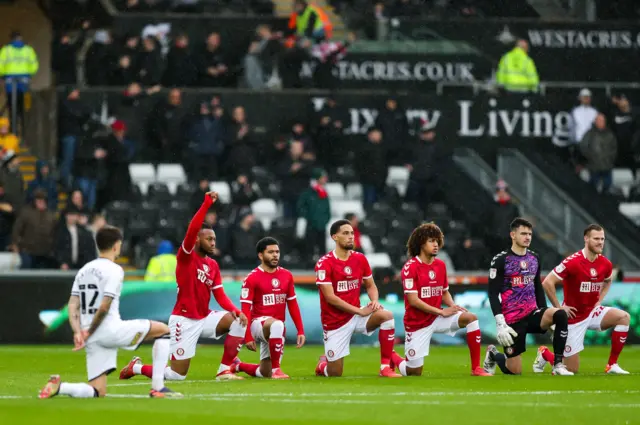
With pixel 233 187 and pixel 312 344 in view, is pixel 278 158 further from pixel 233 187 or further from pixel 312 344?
pixel 312 344

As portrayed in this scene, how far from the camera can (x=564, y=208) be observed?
3106 cm

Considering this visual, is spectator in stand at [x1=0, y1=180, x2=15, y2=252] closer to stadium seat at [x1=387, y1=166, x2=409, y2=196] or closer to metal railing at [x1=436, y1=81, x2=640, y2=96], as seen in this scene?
stadium seat at [x1=387, y1=166, x2=409, y2=196]

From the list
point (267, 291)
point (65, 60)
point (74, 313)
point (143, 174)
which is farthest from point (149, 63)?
point (74, 313)

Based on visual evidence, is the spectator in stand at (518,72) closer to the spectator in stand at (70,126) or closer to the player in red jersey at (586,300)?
the spectator in stand at (70,126)

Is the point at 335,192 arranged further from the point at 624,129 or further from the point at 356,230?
the point at 624,129

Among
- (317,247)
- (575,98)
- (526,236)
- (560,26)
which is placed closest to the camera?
(526,236)

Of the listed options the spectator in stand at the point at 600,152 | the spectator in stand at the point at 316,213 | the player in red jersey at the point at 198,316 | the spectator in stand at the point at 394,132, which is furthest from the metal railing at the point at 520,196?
the player in red jersey at the point at 198,316

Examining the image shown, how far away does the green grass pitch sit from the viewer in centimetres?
1151

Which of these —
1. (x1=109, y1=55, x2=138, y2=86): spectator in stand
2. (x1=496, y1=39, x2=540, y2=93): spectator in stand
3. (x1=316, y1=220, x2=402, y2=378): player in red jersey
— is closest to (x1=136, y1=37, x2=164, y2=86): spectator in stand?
(x1=109, y1=55, x2=138, y2=86): spectator in stand

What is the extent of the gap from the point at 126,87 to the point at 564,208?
391 inches

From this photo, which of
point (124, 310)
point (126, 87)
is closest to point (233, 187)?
point (126, 87)

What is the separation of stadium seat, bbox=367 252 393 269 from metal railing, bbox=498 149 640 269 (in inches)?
180

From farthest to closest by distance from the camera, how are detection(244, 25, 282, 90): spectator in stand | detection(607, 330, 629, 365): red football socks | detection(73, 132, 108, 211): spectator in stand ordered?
detection(244, 25, 282, 90): spectator in stand
detection(73, 132, 108, 211): spectator in stand
detection(607, 330, 629, 365): red football socks

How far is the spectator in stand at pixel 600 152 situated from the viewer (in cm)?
3134
